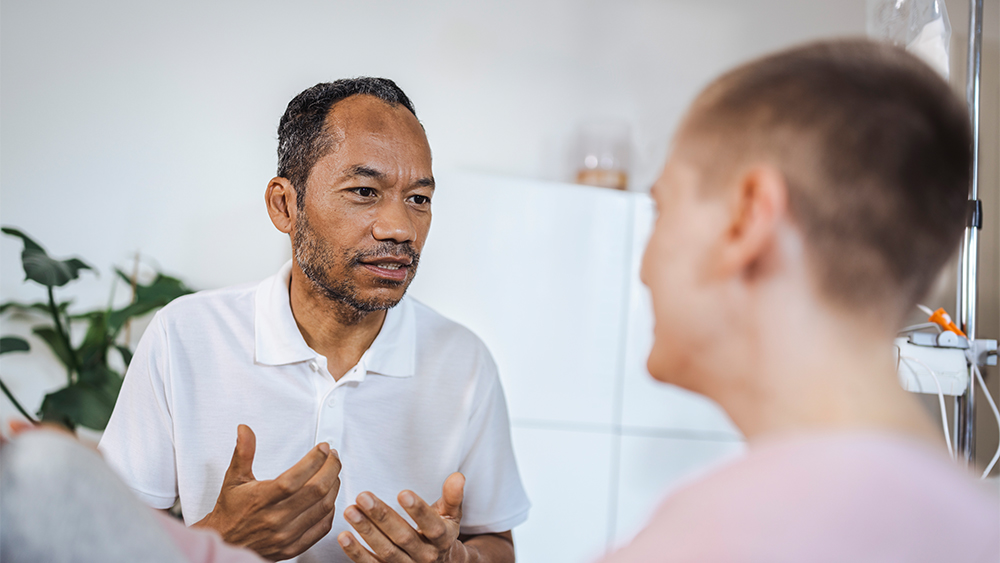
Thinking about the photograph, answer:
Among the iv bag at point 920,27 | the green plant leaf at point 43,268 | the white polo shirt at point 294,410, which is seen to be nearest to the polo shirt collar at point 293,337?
the white polo shirt at point 294,410

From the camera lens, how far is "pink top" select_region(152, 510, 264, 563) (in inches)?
16.2

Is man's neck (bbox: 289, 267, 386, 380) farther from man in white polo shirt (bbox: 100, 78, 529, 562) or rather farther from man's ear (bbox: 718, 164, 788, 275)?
man's ear (bbox: 718, 164, 788, 275)

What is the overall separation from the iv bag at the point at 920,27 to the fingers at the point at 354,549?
1211mm

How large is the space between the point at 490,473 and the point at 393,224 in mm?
460

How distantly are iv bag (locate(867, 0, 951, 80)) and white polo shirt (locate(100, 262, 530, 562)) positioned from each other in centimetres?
98

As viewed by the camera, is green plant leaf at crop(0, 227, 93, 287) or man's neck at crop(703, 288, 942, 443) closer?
man's neck at crop(703, 288, 942, 443)

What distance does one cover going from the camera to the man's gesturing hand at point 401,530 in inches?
31.5

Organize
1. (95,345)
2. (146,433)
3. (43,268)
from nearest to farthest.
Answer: (146,433) < (43,268) < (95,345)

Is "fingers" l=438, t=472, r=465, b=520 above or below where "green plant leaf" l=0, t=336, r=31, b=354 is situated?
below

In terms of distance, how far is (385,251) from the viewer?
41.4 inches

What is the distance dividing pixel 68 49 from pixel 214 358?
1.40m

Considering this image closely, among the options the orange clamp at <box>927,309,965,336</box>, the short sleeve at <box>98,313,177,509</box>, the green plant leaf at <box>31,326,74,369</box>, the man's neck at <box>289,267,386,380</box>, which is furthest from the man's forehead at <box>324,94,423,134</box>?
the green plant leaf at <box>31,326,74,369</box>

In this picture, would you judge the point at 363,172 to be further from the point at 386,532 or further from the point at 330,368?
the point at 386,532

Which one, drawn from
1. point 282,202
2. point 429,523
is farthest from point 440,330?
point 429,523
